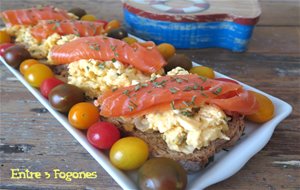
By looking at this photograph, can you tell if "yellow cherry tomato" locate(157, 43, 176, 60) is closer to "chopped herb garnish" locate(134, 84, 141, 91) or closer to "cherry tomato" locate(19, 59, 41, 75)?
"chopped herb garnish" locate(134, 84, 141, 91)

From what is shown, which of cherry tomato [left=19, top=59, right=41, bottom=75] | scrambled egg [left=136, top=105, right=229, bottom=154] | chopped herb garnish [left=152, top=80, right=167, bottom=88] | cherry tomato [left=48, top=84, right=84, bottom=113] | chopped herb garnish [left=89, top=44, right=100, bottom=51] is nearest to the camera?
scrambled egg [left=136, top=105, right=229, bottom=154]

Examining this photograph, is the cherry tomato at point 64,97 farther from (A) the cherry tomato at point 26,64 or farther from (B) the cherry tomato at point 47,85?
(A) the cherry tomato at point 26,64

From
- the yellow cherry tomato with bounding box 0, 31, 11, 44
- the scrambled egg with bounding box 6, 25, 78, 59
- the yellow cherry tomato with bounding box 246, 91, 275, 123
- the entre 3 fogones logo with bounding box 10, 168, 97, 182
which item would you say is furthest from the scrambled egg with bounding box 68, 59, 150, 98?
the yellow cherry tomato with bounding box 0, 31, 11, 44

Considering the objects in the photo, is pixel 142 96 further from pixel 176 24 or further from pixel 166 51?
pixel 176 24

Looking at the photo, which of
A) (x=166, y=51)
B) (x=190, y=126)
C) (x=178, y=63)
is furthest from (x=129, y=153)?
(x=166, y=51)

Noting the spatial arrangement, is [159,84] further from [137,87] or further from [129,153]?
[129,153]

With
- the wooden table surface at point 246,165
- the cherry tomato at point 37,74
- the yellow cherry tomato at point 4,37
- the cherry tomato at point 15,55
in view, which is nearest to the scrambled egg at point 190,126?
the wooden table surface at point 246,165
